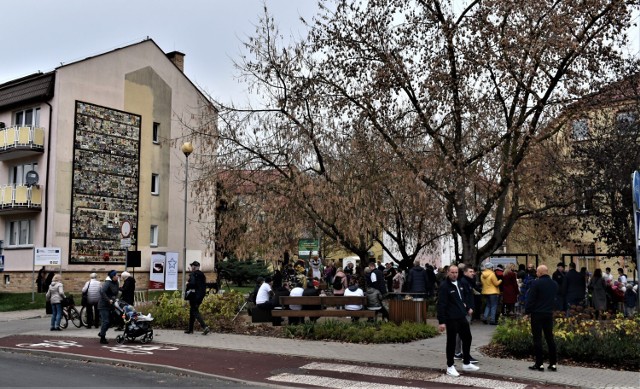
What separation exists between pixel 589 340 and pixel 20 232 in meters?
30.5

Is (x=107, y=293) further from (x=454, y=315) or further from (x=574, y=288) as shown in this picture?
(x=574, y=288)

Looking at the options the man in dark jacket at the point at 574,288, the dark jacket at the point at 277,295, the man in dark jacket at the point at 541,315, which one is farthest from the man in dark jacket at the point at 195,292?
the man in dark jacket at the point at 574,288

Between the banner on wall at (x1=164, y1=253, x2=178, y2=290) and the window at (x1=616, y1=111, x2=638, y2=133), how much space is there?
20983 millimetres

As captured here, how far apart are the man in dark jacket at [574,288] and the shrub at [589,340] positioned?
20.2 feet

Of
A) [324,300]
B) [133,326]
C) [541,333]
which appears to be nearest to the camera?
[541,333]

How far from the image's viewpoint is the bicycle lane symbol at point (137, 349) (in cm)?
1391

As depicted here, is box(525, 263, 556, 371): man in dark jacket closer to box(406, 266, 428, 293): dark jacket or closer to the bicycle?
box(406, 266, 428, 293): dark jacket

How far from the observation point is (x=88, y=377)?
10.9 meters

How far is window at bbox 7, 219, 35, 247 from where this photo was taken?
34.1 metres

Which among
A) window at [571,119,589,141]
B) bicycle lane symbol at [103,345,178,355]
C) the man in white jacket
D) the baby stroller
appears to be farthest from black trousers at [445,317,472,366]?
the man in white jacket

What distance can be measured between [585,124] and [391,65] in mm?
6499

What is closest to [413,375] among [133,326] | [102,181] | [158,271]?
[133,326]

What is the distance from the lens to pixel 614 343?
11.8 metres

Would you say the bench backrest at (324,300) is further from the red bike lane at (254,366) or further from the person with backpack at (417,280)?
the red bike lane at (254,366)
